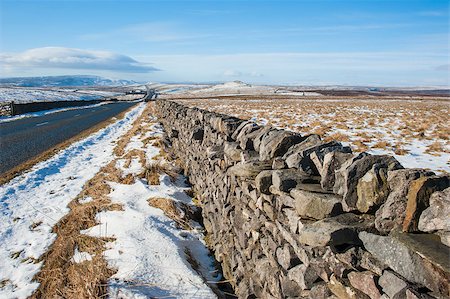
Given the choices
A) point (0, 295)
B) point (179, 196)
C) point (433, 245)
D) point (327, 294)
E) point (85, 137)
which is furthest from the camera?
point (85, 137)

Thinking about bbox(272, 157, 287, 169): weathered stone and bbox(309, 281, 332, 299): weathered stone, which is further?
bbox(272, 157, 287, 169): weathered stone

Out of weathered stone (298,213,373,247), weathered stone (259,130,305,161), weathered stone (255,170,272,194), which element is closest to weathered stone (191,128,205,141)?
weathered stone (259,130,305,161)

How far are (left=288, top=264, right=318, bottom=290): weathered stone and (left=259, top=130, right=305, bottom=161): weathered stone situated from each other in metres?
1.69

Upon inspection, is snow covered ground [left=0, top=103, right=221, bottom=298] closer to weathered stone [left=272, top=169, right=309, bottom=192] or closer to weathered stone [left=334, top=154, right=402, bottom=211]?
weathered stone [left=272, top=169, right=309, bottom=192]

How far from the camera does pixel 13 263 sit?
5.28 metres

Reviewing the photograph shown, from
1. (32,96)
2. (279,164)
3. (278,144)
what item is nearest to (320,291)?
(279,164)

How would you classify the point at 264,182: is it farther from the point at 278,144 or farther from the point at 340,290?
the point at 340,290

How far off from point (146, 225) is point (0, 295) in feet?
7.69

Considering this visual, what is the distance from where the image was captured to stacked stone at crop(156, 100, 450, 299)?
2.11 meters

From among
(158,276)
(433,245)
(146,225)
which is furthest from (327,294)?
(146,225)

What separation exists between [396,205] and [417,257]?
45cm

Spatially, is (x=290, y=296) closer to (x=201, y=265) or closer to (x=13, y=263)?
(x=201, y=265)

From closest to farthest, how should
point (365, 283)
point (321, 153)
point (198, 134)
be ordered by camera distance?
point (365, 283)
point (321, 153)
point (198, 134)

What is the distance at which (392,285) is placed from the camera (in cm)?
208
